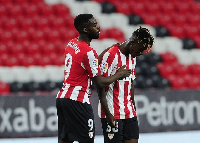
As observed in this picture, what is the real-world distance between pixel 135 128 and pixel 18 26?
8.58m

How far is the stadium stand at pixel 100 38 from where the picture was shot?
1216 cm

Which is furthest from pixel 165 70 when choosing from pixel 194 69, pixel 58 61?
pixel 58 61

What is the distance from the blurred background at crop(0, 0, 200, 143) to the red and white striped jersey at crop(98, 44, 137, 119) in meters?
5.04

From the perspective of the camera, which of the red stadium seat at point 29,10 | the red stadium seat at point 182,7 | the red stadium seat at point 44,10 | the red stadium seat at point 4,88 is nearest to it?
the red stadium seat at point 4,88

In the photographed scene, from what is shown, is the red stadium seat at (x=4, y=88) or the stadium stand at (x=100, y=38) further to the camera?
the stadium stand at (x=100, y=38)

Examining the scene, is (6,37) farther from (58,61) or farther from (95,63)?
(95,63)

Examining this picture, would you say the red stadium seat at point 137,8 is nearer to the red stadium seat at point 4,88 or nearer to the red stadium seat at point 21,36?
the red stadium seat at point 21,36

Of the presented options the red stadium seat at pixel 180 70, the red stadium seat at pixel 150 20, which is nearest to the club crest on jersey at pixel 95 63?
the red stadium seat at pixel 180 70

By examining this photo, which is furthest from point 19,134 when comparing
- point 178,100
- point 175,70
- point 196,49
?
point 196,49

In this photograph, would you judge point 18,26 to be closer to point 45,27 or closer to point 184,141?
point 45,27

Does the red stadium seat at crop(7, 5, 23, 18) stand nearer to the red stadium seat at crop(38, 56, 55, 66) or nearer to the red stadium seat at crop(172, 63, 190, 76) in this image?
the red stadium seat at crop(38, 56, 55, 66)

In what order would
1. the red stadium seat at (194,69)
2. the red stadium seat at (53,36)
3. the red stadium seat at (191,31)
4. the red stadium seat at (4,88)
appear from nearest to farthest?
1. the red stadium seat at (4,88)
2. the red stadium seat at (53,36)
3. the red stadium seat at (194,69)
4. the red stadium seat at (191,31)

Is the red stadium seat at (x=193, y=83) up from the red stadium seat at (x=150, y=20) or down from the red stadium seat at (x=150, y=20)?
down

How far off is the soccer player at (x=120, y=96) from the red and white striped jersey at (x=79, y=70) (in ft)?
0.97
